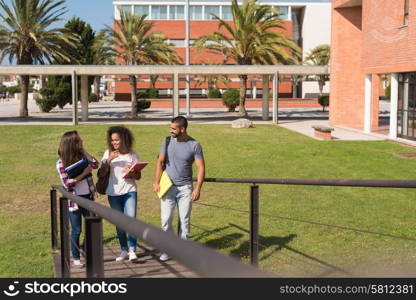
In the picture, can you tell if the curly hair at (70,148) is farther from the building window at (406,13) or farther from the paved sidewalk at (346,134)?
the building window at (406,13)

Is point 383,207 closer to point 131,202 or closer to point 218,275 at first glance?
point 131,202

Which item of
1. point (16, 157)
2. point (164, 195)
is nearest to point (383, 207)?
point (164, 195)

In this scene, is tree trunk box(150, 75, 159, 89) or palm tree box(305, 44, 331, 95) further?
palm tree box(305, 44, 331, 95)

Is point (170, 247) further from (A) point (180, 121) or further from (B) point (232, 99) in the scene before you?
(B) point (232, 99)

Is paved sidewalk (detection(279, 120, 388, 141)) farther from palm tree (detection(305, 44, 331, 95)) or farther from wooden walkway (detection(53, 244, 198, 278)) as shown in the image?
palm tree (detection(305, 44, 331, 95))

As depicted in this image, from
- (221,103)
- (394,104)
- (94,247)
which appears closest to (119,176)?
(94,247)

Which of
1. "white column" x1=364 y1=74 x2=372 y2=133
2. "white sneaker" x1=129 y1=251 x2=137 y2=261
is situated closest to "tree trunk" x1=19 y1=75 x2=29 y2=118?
"white column" x1=364 y1=74 x2=372 y2=133

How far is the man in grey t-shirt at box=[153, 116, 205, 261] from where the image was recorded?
6.54 meters

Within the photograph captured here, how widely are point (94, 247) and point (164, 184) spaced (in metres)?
3.27

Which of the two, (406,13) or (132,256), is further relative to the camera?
(406,13)

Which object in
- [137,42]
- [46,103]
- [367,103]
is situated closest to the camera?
[367,103]

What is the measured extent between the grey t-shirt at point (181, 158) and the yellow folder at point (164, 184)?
0.16 feet

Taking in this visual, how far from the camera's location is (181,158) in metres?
6.53

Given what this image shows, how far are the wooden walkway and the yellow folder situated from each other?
2.52 ft
